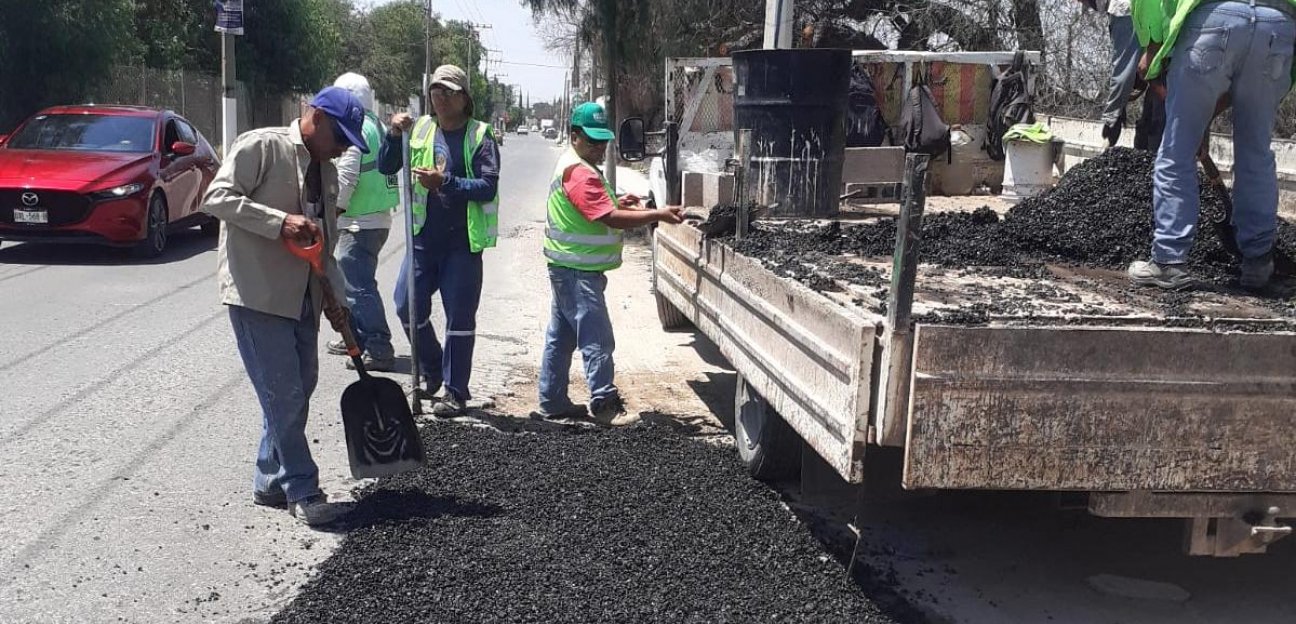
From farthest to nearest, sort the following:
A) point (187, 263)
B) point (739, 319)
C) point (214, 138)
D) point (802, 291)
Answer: point (214, 138)
point (187, 263)
point (739, 319)
point (802, 291)

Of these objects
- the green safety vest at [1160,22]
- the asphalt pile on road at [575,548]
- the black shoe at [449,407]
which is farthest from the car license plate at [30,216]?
the green safety vest at [1160,22]

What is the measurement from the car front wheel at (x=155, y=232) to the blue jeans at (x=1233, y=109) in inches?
396

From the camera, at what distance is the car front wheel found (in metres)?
11.3

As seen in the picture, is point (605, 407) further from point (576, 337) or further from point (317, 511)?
point (317, 511)

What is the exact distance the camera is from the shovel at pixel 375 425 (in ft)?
14.7

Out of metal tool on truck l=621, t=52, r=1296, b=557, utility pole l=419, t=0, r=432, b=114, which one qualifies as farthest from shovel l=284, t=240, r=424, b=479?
metal tool on truck l=621, t=52, r=1296, b=557

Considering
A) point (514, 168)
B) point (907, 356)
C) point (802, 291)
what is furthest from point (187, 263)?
point (514, 168)

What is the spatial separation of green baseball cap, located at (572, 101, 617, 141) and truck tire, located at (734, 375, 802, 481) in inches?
58.6

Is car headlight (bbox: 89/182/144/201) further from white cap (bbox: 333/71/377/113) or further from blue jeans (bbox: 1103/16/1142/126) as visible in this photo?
blue jeans (bbox: 1103/16/1142/126)

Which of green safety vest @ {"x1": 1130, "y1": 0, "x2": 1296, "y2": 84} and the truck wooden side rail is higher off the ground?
green safety vest @ {"x1": 1130, "y1": 0, "x2": 1296, "y2": 84}

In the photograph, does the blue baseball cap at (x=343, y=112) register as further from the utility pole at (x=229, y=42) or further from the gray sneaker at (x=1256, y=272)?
the utility pole at (x=229, y=42)

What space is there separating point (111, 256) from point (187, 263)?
934 mm

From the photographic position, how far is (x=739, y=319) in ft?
14.6

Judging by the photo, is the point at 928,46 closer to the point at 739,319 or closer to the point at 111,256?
the point at 111,256
